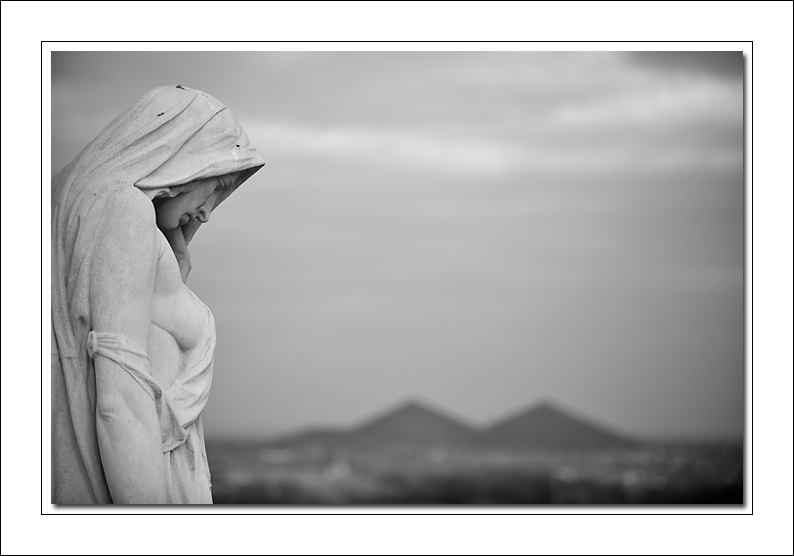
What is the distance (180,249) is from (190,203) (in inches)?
12.2

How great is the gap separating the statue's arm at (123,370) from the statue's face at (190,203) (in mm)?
387

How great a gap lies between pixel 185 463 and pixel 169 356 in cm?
54

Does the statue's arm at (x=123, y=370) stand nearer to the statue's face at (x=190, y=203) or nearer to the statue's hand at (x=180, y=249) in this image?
the statue's face at (x=190, y=203)

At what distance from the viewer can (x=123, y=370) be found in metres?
5.11

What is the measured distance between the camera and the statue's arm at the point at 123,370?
5.10 meters

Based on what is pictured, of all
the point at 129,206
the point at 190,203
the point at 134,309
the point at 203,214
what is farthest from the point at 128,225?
the point at 203,214

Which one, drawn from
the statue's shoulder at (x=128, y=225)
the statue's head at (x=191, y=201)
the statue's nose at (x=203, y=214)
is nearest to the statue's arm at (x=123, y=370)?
the statue's shoulder at (x=128, y=225)

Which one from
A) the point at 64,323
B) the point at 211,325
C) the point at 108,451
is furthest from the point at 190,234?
the point at 108,451

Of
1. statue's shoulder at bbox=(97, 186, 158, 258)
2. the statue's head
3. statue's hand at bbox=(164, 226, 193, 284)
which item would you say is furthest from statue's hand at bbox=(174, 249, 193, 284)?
statue's shoulder at bbox=(97, 186, 158, 258)

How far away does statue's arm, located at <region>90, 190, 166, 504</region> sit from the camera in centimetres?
510

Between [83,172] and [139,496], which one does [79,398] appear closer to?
[139,496]

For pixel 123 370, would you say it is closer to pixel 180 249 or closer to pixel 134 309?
pixel 134 309

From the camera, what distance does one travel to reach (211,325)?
18.8ft

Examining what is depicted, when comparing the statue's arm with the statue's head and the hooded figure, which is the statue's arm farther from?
the statue's head
